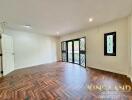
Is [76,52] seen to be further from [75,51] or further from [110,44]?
[110,44]

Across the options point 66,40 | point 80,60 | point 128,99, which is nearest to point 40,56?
point 66,40

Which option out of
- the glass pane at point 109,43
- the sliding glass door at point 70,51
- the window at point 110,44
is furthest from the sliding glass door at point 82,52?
the glass pane at point 109,43

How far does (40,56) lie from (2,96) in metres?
4.94

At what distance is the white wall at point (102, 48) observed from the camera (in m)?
4.00

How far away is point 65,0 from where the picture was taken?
7.82 ft

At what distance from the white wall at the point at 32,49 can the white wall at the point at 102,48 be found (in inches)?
109

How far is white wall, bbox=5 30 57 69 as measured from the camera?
18.8 feet

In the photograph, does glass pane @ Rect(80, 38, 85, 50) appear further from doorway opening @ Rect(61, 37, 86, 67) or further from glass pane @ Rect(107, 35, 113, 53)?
glass pane @ Rect(107, 35, 113, 53)

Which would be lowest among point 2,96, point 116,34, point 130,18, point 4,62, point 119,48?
point 2,96

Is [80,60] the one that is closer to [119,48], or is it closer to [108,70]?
[108,70]

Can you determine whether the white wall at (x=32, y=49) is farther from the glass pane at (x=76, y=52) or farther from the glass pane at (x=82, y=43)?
the glass pane at (x=82, y=43)

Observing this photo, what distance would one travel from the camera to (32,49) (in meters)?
6.66

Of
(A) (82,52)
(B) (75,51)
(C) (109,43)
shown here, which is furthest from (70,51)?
(C) (109,43)

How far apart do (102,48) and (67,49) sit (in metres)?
3.40
